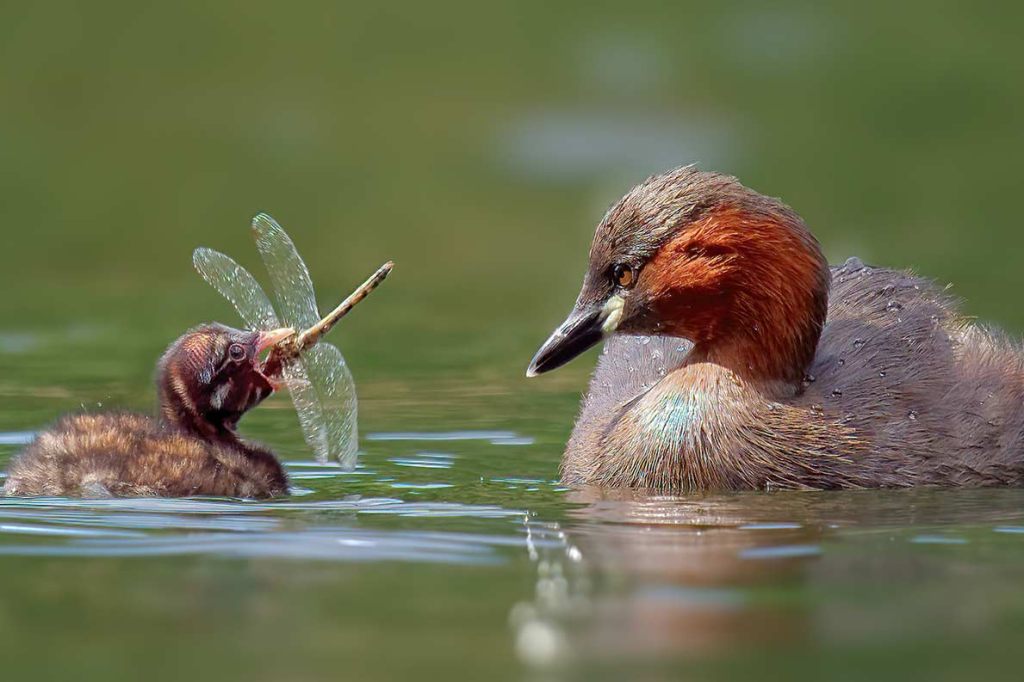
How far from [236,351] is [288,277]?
0.53 meters

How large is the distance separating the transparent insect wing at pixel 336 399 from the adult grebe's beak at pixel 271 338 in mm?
148

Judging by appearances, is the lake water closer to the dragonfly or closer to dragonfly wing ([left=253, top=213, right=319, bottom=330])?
the dragonfly

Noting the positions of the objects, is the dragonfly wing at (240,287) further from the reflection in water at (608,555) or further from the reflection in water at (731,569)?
the reflection in water at (731,569)

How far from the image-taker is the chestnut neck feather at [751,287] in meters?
10.6

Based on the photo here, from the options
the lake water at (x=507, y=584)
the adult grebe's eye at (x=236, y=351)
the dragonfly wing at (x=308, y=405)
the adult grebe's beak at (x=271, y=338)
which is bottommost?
the lake water at (x=507, y=584)

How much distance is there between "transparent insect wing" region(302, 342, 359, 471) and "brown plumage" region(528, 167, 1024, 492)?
0.96m

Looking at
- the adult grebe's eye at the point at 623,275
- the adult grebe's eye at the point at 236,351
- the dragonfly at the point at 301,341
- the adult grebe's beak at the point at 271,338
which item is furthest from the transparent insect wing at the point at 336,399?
the adult grebe's eye at the point at 623,275

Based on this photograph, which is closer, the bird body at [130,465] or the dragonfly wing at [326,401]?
the bird body at [130,465]

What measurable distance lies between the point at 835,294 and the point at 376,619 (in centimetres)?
511

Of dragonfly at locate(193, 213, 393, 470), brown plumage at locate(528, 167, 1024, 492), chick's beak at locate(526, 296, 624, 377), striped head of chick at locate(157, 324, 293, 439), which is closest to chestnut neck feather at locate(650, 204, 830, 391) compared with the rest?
brown plumage at locate(528, 167, 1024, 492)

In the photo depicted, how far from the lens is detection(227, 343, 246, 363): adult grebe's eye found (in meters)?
10.8

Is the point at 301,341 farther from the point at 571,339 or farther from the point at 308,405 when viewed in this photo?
the point at 571,339

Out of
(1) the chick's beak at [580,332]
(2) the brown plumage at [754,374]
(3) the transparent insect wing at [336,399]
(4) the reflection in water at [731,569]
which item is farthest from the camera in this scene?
(1) the chick's beak at [580,332]

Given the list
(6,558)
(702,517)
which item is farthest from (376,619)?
(702,517)
